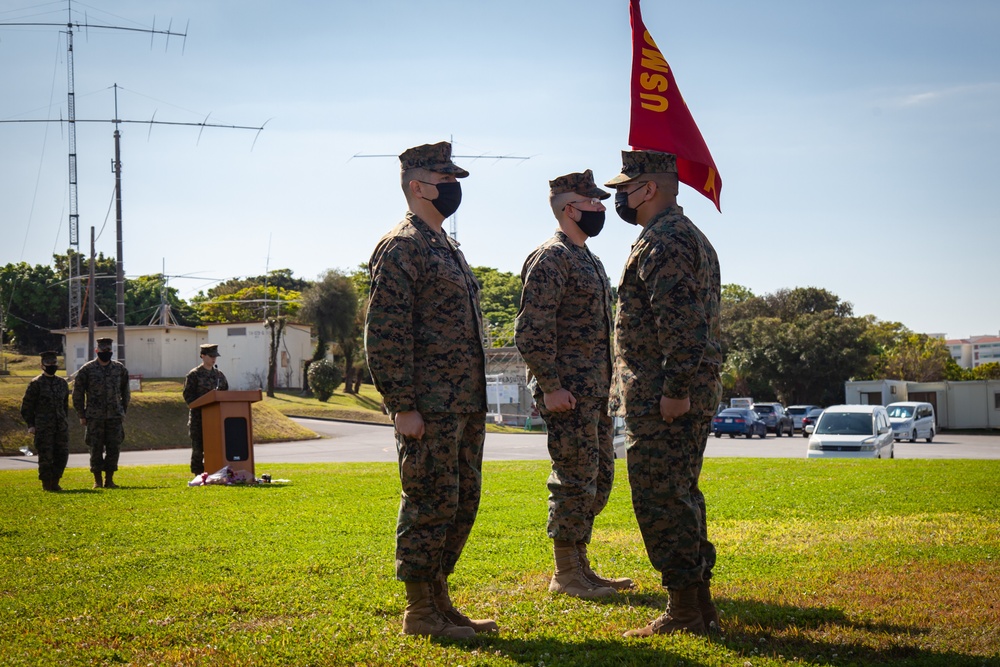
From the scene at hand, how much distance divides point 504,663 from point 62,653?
2209 millimetres

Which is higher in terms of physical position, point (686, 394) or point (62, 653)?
point (686, 394)

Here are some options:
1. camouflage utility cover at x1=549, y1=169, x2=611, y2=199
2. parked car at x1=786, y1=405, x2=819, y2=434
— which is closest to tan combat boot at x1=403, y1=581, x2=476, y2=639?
camouflage utility cover at x1=549, y1=169, x2=611, y2=199

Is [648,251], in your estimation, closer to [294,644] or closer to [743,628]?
[743,628]

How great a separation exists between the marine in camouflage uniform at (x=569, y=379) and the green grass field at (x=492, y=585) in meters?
0.38

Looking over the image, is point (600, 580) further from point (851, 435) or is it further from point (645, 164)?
point (851, 435)

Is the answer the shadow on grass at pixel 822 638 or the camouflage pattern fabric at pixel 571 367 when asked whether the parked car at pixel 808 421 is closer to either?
the camouflage pattern fabric at pixel 571 367

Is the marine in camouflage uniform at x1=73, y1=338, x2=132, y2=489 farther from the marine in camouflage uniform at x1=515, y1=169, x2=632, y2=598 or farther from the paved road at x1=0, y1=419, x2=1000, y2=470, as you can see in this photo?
the marine in camouflage uniform at x1=515, y1=169, x2=632, y2=598

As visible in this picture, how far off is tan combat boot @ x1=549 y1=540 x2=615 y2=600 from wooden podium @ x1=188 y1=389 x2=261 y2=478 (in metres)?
9.28

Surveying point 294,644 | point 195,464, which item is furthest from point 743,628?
point 195,464

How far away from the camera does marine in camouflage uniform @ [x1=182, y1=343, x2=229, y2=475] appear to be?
1553 centimetres

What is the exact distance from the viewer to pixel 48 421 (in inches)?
574

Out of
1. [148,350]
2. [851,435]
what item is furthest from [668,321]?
[148,350]

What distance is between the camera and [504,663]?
14.6 feet

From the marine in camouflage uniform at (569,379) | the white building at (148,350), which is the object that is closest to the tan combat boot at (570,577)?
the marine in camouflage uniform at (569,379)
